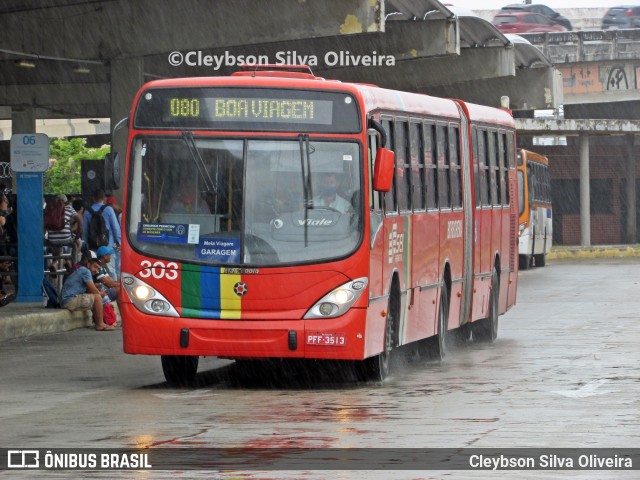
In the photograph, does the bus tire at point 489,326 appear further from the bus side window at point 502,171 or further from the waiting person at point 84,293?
the waiting person at point 84,293

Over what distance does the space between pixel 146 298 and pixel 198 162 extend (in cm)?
126

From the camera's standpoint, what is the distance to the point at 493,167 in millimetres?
21641

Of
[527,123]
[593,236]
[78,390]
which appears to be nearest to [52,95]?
[527,123]

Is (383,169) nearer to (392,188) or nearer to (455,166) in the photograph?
(392,188)

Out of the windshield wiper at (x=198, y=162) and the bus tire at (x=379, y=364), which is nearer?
the windshield wiper at (x=198, y=162)

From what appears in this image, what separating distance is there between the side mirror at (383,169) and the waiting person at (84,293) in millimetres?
8177

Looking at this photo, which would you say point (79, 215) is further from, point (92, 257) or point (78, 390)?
point (78, 390)

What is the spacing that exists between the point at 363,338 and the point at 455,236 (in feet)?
14.7

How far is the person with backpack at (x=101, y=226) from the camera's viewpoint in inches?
912

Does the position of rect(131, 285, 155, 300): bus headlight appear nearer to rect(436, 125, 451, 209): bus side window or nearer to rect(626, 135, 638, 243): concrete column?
rect(436, 125, 451, 209): bus side window

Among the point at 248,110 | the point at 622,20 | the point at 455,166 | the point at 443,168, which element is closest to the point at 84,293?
the point at 455,166

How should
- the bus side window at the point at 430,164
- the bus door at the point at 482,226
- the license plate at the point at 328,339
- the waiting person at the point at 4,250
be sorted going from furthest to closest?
the waiting person at the point at 4,250, the bus door at the point at 482,226, the bus side window at the point at 430,164, the license plate at the point at 328,339

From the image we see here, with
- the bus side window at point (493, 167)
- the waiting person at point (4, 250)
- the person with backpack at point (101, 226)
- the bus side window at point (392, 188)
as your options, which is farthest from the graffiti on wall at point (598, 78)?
the bus side window at point (392, 188)

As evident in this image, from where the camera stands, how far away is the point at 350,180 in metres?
15.1
